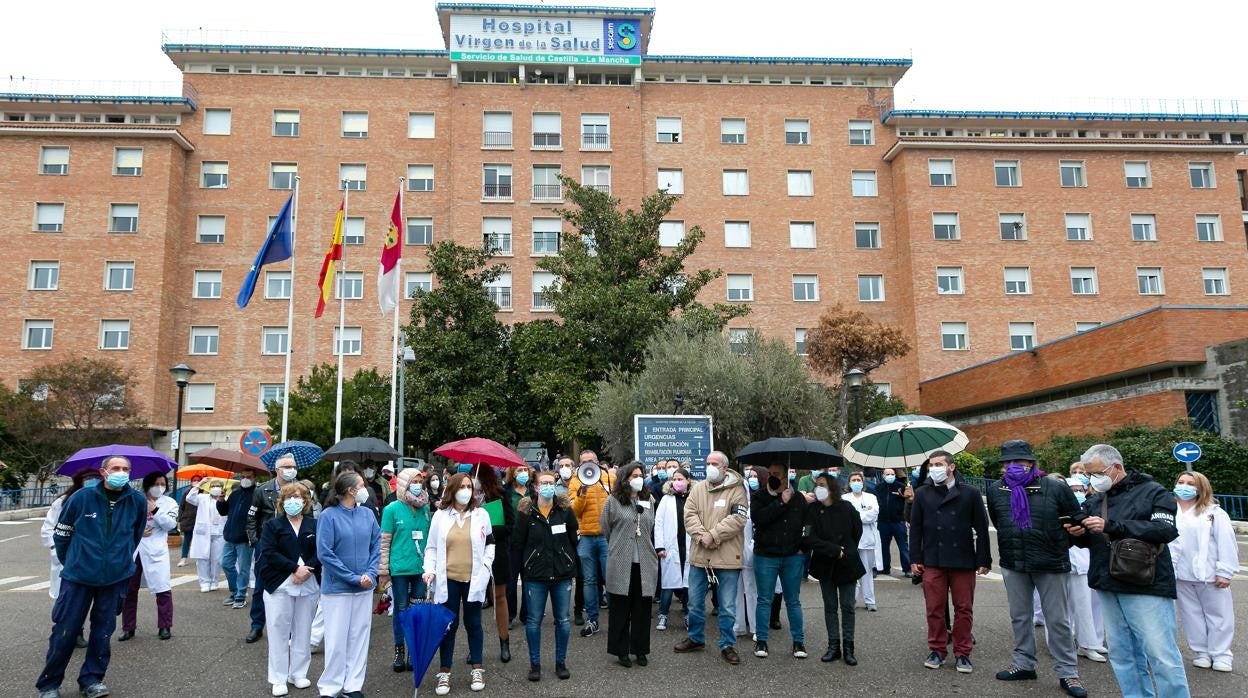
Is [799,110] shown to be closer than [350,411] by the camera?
No

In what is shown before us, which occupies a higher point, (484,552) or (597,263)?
(597,263)

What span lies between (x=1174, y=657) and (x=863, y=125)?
4289cm

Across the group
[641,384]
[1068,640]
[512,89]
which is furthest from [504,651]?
[512,89]

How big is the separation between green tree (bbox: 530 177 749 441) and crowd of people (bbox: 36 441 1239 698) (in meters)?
17.1

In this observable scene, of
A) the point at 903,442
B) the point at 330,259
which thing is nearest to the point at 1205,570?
the point at 903,442

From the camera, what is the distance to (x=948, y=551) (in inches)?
303

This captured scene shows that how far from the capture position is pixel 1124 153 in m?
44.1

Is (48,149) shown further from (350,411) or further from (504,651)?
(504,651)

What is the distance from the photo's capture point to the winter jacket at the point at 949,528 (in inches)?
301

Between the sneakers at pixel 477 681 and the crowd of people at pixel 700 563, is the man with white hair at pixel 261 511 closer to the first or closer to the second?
the crowd of people at pixel 700 563

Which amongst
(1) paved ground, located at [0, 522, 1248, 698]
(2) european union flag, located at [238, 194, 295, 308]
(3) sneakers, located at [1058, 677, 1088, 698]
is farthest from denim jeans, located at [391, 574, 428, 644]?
(2) european union flag, located at [238, 194, 295, 308]

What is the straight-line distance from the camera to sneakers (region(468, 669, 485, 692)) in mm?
7156

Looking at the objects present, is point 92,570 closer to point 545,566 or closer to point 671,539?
point 545,566

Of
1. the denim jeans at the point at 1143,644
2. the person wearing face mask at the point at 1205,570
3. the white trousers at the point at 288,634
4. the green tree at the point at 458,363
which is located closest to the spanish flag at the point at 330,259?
the green tree at the point at 458,363
